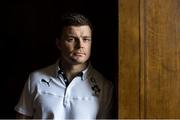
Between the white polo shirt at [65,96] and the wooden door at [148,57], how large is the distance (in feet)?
0.38

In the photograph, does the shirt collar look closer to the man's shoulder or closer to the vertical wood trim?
the man's shoulder

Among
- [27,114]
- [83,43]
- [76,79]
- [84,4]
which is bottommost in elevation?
[27,114]

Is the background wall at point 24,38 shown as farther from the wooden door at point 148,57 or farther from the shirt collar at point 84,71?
the wooden door at point 148,57

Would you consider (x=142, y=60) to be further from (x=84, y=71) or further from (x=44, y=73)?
(x=44, y=73)

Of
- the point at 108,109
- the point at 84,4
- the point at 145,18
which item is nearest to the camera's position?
the point at 145,18

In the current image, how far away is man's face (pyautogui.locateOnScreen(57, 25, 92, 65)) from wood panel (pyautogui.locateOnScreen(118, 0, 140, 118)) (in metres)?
0.13

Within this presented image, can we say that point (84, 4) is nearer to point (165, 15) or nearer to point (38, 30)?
point (38, 30)

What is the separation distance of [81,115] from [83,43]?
236 millimetres

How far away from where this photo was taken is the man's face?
1.16 meters

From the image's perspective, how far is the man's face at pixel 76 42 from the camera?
1.16 meters

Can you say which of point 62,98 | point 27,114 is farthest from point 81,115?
point 27,114

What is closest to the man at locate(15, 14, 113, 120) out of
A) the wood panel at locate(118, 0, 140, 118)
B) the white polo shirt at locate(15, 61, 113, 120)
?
the white polo shirt at locate(15, 61, 113, 120)

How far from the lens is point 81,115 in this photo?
1159 millimetres


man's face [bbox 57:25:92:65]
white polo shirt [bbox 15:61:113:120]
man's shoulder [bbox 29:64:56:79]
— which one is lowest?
white polo shirt [bbox 15:61:113:120]
